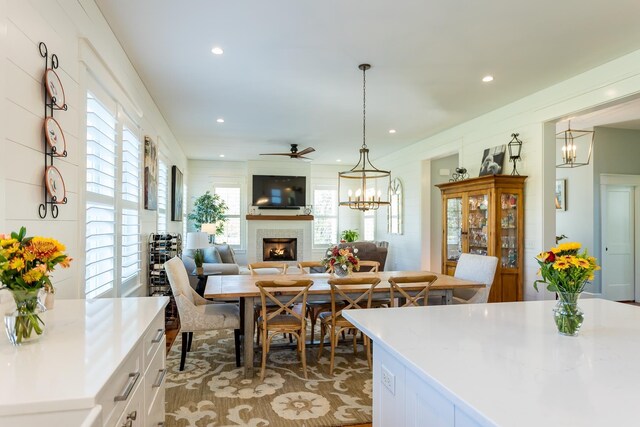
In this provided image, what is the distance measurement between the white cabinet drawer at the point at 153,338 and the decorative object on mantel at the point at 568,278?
1660 millimetres

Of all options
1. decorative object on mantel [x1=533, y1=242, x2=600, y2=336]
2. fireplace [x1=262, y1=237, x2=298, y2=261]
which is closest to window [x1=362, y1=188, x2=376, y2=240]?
fireplace [x1=262, y1=237, x2=298, y2=261]

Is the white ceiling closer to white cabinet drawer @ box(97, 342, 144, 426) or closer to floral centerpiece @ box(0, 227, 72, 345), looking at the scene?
floral centerpiece @ box(0, 227, 72, 345)

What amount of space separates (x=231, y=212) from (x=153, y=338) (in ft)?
26.5

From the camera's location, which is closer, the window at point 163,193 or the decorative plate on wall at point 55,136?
the decorative plate on wall at point 55,136

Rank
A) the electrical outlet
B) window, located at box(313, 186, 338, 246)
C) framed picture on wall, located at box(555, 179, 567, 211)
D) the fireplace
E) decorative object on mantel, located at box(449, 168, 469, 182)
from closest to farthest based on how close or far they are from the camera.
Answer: the electrical outlet, decorative object on mantel, located at box(449, 168, 469, 182), framed picture on wall, located at box(555, 179, 567, 211), the fireplace, window, located at box(313, 186, 338, 246)

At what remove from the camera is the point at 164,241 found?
480 cm

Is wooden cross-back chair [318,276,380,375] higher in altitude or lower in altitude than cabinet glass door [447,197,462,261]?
lower

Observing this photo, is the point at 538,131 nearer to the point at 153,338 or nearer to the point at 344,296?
the point at 344,296

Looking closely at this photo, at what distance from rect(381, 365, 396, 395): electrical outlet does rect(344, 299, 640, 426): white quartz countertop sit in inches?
4.9

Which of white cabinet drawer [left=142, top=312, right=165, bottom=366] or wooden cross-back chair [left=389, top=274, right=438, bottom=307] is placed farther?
wooden cross-back chair [left=389, top=274, right=438, bottom=307]

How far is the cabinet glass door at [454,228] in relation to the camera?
→ 5.76 meters

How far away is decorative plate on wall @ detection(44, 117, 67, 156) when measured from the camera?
2010 millimetres

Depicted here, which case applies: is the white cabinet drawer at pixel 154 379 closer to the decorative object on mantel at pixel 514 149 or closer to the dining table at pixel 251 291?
the dining table at pixel 251 291

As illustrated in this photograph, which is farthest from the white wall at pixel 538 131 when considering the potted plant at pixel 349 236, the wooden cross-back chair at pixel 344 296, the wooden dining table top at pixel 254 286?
the potted plant at pixel 349 236
